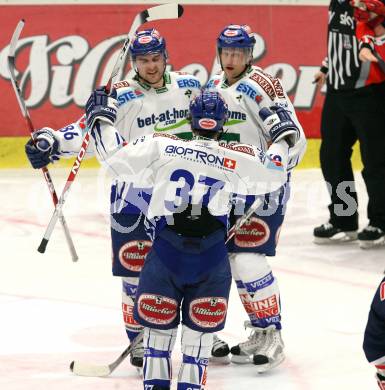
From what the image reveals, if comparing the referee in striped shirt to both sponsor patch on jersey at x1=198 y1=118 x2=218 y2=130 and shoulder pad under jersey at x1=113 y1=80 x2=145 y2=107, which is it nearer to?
shoulder pad under jersey at x1=113 y1=80 x2=145 y2=107

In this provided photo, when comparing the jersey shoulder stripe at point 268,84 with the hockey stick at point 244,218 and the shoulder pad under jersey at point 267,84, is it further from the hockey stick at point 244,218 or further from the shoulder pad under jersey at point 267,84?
the hockey stick at point 244,218

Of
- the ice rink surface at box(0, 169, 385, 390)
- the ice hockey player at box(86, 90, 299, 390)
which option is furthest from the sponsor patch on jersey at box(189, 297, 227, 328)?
the ice rink surface at box(0, 169, 385, 390)

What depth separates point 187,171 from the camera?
3465 millimetres

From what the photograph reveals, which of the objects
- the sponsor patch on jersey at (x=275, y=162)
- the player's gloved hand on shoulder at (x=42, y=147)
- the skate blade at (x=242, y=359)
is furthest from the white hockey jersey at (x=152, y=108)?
the skate blade at (x=242, y=359)

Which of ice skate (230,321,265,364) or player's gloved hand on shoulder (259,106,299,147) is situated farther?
ice skate (230,321,265,364)

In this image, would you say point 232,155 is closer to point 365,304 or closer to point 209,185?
point 209,185

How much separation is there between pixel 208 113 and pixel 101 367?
3.69 ft

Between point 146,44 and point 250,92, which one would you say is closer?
point 146,44

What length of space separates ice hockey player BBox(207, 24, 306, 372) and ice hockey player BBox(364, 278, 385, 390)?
1137 millimetres

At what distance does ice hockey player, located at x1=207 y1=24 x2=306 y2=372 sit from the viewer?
4145 millimetres

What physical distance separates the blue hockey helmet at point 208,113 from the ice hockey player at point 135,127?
1.65 feet

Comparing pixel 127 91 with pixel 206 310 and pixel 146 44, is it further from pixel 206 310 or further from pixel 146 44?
pixel 206 310

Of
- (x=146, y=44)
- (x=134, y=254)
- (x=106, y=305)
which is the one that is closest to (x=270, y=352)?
(x=134, y=254)

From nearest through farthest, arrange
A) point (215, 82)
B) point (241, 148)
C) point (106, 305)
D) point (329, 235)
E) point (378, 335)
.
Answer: point (378, 335)
point (241, 148)
point (215, 82)
point (106, 305)
point (329, 235)
